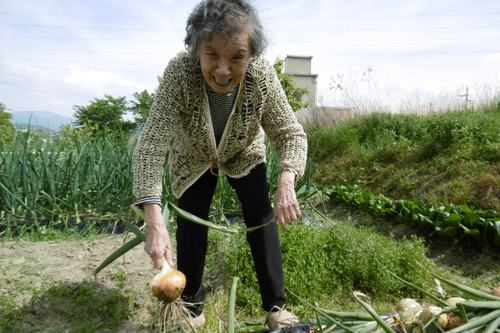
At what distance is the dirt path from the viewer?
1.83m

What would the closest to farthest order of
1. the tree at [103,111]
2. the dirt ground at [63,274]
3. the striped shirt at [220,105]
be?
the striped shirt at [220,105], the dirt ground at [63,274], the tree at [103,111]

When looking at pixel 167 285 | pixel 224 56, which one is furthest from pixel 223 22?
pixel 167 285

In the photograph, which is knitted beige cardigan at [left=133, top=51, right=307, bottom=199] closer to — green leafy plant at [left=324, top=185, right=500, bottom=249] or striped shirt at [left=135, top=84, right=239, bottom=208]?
striped shirt at [left=135, top=84, right=239, bottom=208]

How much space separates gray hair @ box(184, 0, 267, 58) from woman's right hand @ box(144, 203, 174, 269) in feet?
2.03

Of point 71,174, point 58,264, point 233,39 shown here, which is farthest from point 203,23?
point 71,174

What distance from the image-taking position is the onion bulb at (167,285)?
105 cm

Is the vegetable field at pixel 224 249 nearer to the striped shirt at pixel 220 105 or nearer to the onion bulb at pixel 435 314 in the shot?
the onion bulb at pixel 435 314

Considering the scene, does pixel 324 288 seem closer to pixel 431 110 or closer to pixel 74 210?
pixel 74 210

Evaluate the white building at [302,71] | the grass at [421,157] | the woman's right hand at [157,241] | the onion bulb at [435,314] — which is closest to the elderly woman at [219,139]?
the woman's right hand at [157,241]

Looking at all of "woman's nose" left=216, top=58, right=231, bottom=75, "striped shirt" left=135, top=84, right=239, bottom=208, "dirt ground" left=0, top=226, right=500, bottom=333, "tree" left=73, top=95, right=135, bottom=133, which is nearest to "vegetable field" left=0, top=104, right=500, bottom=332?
"dirt ground" left=0, top=226, right=500, bottom=333

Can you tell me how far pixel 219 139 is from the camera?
1.62 m

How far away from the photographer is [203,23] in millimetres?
1260

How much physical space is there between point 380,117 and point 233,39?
6.86 meters

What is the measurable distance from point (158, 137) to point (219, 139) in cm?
34
